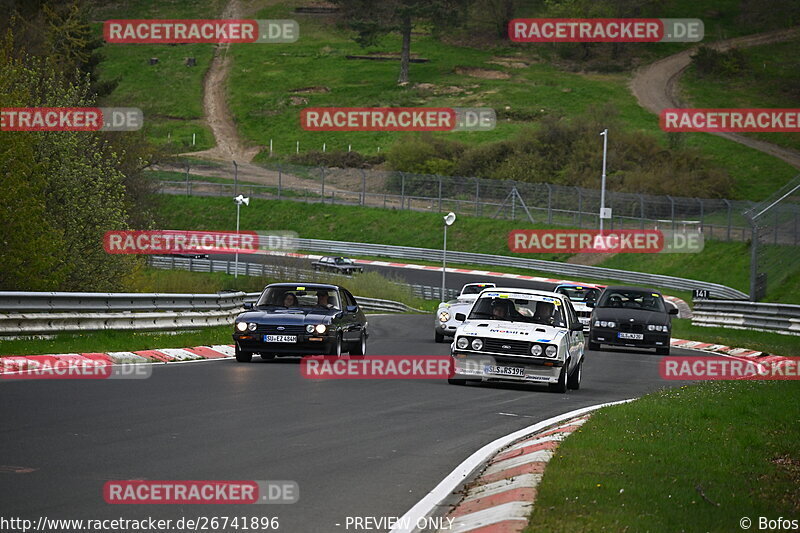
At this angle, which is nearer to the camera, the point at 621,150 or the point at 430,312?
the point at 430,312

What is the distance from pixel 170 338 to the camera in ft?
75.5

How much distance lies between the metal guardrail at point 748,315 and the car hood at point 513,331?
56.9 ft

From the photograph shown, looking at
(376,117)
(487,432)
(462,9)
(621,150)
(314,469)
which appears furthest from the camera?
(462,9)

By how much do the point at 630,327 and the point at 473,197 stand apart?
44.7m

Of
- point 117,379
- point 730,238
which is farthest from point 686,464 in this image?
point 730,238

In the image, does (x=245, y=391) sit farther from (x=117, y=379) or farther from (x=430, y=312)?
(x=430, y=312)

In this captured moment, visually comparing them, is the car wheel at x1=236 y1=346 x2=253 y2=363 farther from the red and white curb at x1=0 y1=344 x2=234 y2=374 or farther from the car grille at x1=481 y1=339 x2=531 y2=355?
the car grille at x1=481 y1=339 x2=531 y2=355

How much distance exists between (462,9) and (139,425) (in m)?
109

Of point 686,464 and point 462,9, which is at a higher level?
point 462,9

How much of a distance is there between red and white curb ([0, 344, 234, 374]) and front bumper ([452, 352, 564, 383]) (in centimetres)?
533

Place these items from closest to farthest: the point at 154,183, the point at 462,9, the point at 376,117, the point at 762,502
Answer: the point at 762,502
the point at 154,183
the point at 376,117
the point at 462,9

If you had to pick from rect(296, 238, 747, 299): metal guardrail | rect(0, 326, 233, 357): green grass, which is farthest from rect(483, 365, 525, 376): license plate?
rect(296, 238, 747, 299): metal guardrail

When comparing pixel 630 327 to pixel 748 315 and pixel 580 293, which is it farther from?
pixel 748 315

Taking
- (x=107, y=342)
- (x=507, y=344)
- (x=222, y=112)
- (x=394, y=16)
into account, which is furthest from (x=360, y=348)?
(x=394, y=16)
